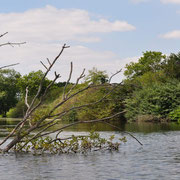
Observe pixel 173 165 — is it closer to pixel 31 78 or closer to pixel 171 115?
pixel 171 115

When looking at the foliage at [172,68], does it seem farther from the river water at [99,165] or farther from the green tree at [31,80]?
the green tree at [31,80]

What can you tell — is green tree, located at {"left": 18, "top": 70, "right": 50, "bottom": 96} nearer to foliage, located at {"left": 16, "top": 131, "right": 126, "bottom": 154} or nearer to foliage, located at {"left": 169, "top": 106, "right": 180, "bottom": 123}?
foliage, located at {"left": 169, "top": 106, "right": 180, "bottom": 123}

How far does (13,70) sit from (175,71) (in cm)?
6605

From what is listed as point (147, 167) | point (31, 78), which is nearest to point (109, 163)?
point (147, 167)

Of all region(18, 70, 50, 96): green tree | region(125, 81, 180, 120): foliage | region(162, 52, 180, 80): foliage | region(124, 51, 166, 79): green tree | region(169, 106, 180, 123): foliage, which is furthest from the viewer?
region(18, 70, 50, 96): green tree

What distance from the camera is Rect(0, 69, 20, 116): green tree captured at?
9356cm

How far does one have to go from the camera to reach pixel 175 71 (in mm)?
44688

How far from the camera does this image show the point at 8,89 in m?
99.2

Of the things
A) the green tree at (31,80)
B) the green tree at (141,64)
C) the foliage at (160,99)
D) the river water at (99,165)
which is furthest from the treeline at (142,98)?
the green tree at (31,80)

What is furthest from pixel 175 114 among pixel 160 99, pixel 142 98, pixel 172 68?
pixel 172 68

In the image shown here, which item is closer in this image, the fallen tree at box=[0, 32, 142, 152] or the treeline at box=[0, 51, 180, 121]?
the fallen tree at box=[0, 32, 142, 152]

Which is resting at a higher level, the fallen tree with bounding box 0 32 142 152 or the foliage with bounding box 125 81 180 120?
the foliage with bounding box 125 81 180 120

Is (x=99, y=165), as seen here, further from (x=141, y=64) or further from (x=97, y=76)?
(x=141, y=64)

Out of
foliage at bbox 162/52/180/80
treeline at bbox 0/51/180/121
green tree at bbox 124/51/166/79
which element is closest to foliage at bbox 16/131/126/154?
treeline at bbox 0/51/180/121
